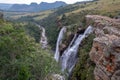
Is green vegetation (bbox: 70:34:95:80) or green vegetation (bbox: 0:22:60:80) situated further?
green vegetation (bbox: 70:34:95:80)

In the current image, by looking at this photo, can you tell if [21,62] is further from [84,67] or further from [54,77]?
[84,67]

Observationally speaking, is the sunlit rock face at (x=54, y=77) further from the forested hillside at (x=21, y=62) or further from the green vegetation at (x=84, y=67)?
the green vegetation at (x=84, y=67)

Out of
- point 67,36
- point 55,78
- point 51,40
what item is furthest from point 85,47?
point 51,40

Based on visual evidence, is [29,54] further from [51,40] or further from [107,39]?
[51,40]

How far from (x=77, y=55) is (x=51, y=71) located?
1328cm

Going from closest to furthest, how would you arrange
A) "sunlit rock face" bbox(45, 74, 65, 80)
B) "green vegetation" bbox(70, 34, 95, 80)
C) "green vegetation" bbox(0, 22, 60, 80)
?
"green vegetation" bbox(0, 22, 60, 80) < "green vegetation" bbox(70, 34, 95, 80) < "sunlit rock face" bbox(45, 74, 65, 80)

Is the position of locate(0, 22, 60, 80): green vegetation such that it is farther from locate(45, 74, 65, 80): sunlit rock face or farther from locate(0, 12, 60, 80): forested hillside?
locate(45, 74, 65, 80): sunlit rock face

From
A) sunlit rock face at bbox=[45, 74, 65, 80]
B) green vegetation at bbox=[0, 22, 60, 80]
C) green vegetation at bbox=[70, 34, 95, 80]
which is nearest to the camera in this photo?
green vegetation at bbox=[0, 22, 60, 80]

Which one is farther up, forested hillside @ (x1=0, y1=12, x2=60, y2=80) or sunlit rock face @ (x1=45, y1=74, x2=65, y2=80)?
forested hillside @ (x1=0, y1=12, x2=60, y2=80)

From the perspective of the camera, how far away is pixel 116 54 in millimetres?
29344

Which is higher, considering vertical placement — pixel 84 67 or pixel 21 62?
pixel 21 62

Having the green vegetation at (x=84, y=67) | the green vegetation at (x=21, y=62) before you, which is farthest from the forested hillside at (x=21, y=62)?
the green vegetation at (x=84, y=67)

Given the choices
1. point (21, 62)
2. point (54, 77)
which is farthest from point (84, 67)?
point (21, 62)

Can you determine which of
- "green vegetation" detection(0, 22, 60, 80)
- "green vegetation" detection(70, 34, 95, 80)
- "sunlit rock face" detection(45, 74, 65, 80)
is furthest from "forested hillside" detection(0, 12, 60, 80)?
"green vegetation" detection(70, 34, 95, 80)
